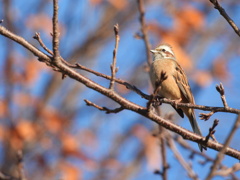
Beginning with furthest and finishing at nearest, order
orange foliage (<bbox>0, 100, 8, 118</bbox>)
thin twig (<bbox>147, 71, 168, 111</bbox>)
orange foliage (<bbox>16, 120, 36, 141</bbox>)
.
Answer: orange foliage (<bbox>0, 100, 8, 118</bbox>) < orange foliage (<bbox>16, 120, 36, 141</bbox>) < thin twig (<bbox>147, 71, 168, 111</bbox>)

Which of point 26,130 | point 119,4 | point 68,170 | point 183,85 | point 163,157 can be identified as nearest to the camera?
point 163,157

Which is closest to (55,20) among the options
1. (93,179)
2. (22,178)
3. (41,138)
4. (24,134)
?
(22,178)

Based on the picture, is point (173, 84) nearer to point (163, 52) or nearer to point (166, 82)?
point (166, 82)

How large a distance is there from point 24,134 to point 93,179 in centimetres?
206

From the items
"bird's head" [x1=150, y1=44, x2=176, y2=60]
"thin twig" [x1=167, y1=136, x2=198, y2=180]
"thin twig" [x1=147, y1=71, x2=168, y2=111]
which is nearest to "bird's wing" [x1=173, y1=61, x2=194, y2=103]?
"bird's head" [x1=150, y1=44, x2=176, y2=60]

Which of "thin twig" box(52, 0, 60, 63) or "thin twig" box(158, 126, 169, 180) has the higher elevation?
"thin twig" box(158, 126, 169, 180)

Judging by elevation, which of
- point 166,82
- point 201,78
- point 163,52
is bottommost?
point 166,82

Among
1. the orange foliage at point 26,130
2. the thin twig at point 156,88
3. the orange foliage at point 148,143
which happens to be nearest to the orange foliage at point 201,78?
the orange foliage at point 148,143

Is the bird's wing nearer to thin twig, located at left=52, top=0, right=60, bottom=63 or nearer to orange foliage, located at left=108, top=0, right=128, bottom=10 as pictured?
thin twig, located at left=52, top=0, right=60, bottom=63

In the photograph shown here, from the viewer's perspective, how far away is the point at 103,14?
837 cm

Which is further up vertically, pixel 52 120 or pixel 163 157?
pixel 52 120

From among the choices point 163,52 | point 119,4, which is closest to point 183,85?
point 163,52

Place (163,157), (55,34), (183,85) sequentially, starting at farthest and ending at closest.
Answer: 1. (183,85)
2. (163,157)
3. (55,34)

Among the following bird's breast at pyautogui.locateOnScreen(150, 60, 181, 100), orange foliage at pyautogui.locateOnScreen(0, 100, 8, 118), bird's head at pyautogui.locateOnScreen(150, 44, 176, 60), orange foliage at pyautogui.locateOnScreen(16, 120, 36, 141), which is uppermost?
bird's head at pyautogui.locateOnScreen(150, 44, 176, 60)
